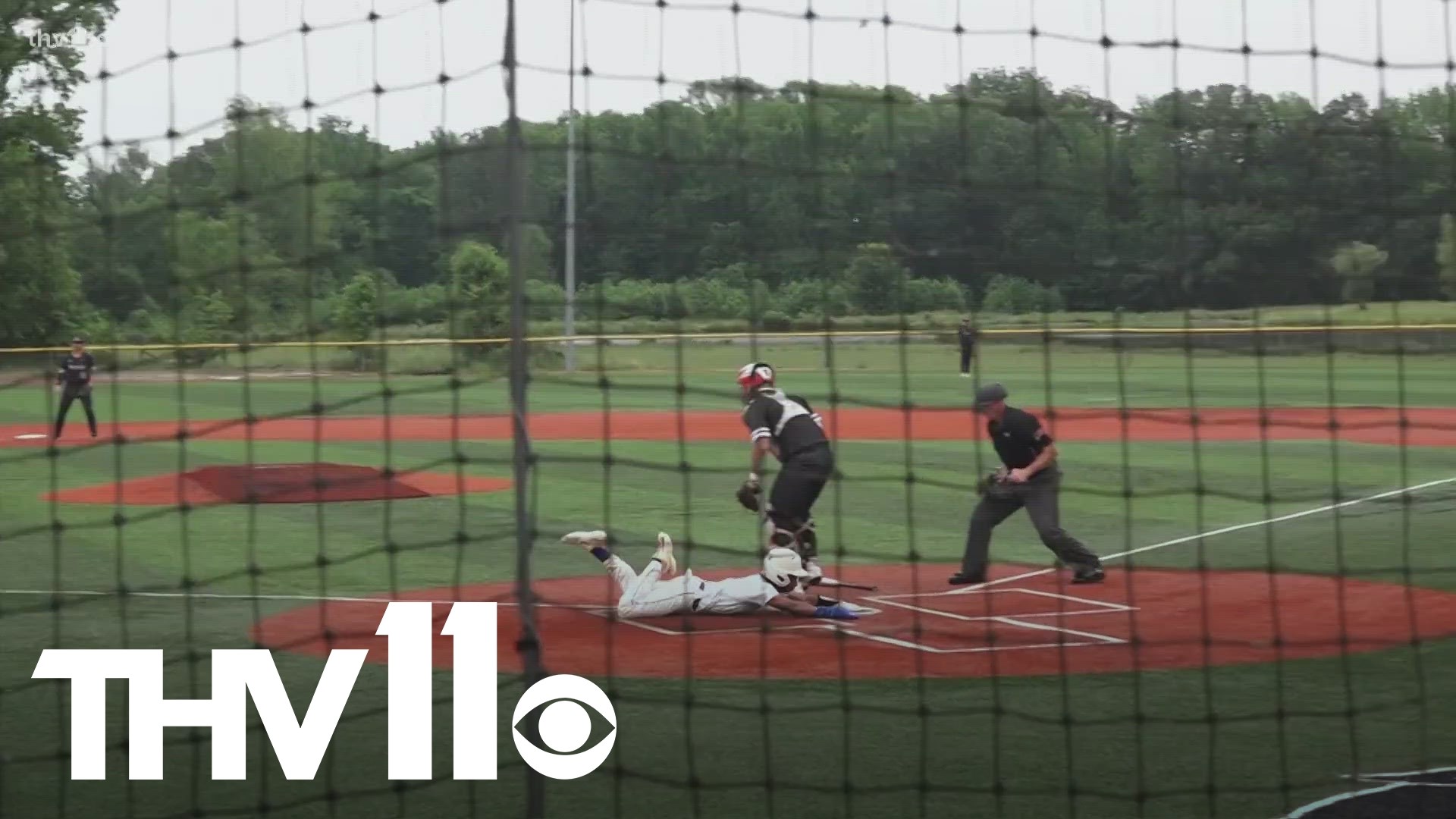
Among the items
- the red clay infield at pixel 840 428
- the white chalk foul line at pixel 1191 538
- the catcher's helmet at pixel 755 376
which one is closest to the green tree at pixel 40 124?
the catcher's helmet at pixel 755 376

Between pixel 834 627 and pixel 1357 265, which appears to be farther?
pixel 834 627

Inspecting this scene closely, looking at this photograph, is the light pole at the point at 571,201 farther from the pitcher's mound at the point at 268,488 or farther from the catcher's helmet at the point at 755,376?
the pitcher's mound at the point at 268,488

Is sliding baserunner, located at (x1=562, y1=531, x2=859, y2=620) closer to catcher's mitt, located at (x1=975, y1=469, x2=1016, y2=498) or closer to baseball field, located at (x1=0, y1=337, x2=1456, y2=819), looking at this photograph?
baseball field, located at (x1=0, y1=337, x2=1456, y2=819)

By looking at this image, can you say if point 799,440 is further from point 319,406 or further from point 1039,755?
point 319,406

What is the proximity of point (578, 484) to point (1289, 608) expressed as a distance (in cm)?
936

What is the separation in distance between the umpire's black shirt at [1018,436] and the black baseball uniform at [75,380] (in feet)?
41.6

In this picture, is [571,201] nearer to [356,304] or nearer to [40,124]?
[40,124]

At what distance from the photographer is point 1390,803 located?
18.3 feet

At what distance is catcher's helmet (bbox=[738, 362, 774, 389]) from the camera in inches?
376

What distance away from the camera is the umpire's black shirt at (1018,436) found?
420 inches

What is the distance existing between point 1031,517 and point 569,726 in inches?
181

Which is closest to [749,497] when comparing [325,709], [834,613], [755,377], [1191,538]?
[755,377]

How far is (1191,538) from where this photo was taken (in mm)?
13125

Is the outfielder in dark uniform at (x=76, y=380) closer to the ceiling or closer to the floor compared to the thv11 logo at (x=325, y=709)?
closer to the ceiling
